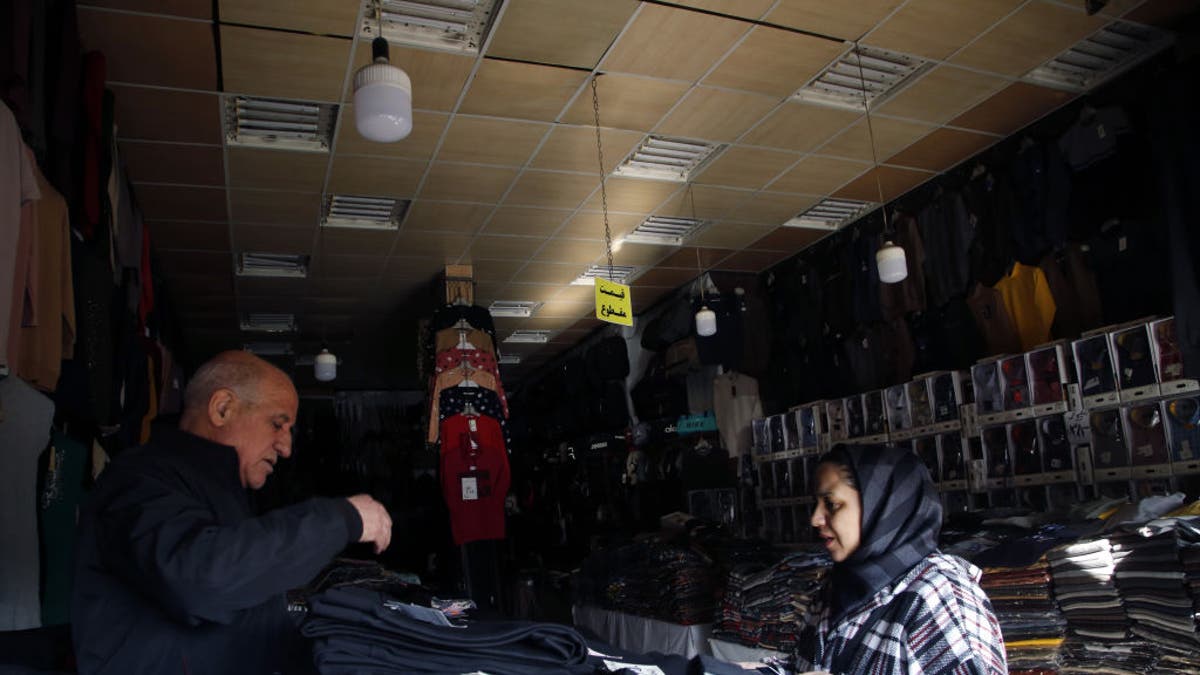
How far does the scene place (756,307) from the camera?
8.89 meters

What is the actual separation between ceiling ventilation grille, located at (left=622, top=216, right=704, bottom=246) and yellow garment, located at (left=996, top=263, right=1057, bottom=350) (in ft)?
9.20

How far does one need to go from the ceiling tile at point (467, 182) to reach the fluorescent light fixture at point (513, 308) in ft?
11.6

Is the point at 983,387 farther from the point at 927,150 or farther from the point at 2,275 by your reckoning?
the point at 2,275

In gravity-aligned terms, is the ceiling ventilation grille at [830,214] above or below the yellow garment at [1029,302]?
above

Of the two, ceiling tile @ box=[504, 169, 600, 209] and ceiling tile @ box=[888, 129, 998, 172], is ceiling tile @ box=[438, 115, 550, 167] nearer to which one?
ceiling tile @ box=[504, 169, 600, 209]

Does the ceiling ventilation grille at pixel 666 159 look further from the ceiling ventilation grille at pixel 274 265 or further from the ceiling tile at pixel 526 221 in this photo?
the ceiling ventilation grille at pixel 274 265

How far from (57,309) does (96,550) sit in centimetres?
240

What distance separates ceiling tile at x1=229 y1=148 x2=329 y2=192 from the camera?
5883 mm

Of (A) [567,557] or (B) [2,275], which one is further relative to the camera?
(A) [567,557]

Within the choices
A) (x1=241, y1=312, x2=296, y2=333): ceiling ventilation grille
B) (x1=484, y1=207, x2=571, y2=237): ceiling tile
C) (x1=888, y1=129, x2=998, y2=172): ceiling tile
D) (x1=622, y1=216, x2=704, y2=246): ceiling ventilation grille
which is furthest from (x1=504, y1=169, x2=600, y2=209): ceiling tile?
(x1=241, y1=312, x2=296, y2=333): ceiling ventilation grille

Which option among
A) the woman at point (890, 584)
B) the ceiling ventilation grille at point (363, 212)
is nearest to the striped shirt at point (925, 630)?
the woman at point (890, 584)

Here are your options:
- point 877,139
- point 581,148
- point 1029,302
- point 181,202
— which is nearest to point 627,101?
point 581,148

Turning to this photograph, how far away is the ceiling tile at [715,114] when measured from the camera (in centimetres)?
542

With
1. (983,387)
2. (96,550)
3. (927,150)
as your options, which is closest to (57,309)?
(96,550)
